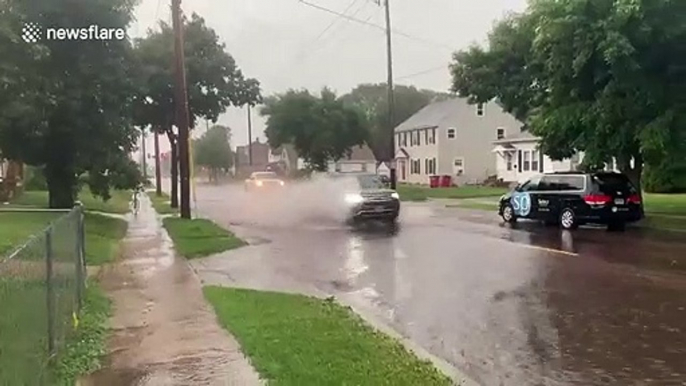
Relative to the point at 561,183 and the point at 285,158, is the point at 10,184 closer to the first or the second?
the point at 561,183

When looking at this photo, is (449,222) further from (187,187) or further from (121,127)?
(121,127)

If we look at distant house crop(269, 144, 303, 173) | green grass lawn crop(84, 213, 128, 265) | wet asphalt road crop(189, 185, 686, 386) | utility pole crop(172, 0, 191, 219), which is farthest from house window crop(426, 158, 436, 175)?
wet asphalt road crop(189, 185, 686, 386)

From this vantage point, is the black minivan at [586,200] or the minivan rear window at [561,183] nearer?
the black minivan at [586,200]

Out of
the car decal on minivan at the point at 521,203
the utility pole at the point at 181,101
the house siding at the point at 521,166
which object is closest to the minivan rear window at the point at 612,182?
the car decal on minivan at the point at 521,203

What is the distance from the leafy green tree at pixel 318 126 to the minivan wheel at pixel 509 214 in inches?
2066

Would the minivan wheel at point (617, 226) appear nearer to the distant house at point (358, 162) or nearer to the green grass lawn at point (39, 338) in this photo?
the green grass lawn at point (39, 338)

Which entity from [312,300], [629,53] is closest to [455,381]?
[312,300]

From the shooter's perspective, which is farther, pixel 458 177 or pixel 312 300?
pixel 458 177

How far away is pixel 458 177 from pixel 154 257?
5562 centimetres

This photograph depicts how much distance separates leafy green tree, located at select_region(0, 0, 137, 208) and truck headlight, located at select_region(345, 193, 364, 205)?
763 centimetres

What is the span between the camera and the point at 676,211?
97.1 ft

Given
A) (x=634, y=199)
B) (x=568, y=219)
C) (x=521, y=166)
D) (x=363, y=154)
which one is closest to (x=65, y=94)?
(x=568, y=219)

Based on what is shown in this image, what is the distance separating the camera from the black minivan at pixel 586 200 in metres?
24.0

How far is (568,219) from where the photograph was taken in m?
24.6
